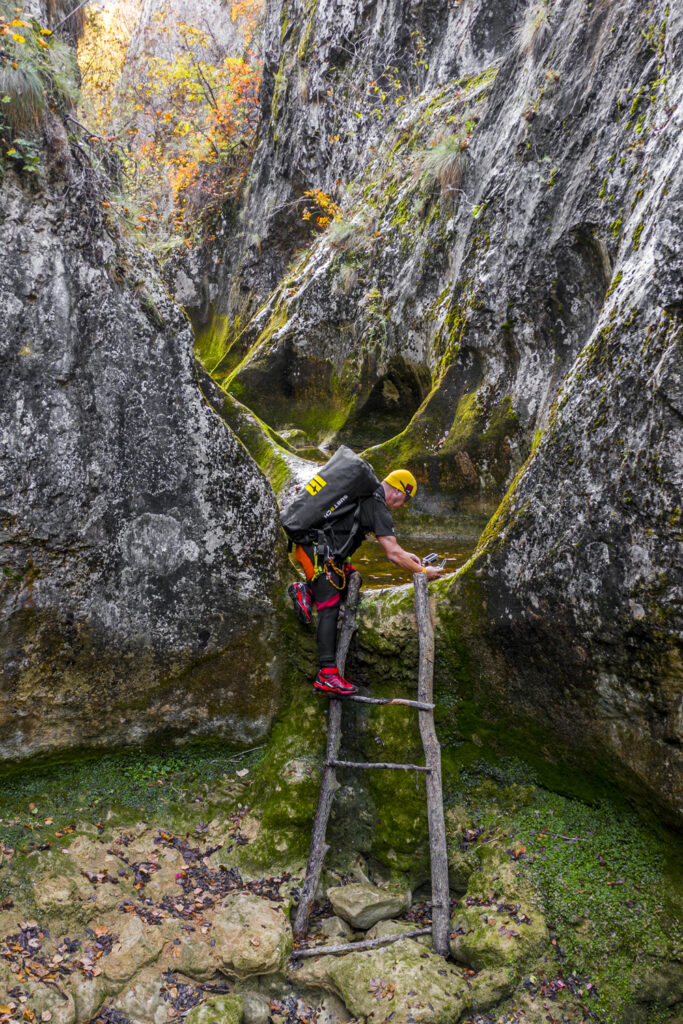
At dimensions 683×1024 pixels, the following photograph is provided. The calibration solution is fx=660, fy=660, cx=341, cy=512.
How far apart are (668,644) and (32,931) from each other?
16.8ft

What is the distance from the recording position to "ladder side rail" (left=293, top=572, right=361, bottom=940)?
5445mm

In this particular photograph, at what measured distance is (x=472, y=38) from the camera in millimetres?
14578

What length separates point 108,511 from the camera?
19.6 feet

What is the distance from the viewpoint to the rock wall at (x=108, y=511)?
220 inches

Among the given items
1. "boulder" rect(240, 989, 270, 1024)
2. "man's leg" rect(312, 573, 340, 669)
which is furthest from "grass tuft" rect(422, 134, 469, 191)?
"boulder" rect(240, 989, 270, 1024)

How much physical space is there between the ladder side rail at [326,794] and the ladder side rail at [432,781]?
0.68 meters

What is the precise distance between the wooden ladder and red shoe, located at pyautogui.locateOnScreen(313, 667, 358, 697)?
0.08 m

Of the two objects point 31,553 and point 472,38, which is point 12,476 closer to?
point 31,553

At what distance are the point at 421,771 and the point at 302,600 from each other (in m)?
1.94

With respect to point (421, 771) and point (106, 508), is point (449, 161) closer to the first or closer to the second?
point (106, 508)

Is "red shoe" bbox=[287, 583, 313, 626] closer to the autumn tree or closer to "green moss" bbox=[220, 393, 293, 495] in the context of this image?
"green moss" bbox=[220, 393, 293, 495]

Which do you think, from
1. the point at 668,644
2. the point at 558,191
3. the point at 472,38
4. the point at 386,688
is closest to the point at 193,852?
the point at 386,688

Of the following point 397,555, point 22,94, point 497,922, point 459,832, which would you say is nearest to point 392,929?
point 497,922

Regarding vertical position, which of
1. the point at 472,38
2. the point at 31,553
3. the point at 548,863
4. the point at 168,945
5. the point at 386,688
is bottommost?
the point at 168,945
